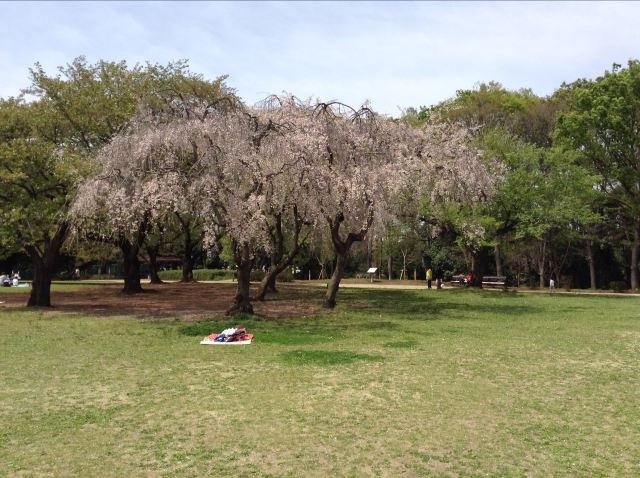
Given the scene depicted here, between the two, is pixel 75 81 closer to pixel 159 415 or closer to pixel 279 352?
pixel 279 352

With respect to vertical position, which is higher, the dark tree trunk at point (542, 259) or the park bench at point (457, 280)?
the dark tree trunk at point (542, 259)

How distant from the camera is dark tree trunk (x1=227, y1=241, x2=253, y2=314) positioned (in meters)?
17.5

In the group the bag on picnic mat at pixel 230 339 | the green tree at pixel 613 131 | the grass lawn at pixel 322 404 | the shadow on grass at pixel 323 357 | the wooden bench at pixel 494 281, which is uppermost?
the green tree at pixel 613 131

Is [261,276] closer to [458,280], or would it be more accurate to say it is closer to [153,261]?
[153,261]

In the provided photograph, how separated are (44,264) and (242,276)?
9233mm

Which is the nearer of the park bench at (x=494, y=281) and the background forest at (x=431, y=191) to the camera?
the background forest at (x=431, y=191)

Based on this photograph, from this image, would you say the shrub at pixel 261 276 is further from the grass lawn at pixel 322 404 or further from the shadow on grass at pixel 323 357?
the shadow on grass at pixel 323 357

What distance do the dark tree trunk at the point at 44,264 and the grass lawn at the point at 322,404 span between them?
23.5ft

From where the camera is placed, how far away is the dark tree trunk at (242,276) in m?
17.5

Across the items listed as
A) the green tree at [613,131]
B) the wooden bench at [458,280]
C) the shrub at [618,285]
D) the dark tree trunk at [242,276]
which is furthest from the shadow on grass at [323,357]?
the shrub at [618,285]

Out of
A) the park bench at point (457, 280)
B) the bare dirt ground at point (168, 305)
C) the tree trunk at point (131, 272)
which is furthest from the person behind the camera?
the park bench at point (457, 280)

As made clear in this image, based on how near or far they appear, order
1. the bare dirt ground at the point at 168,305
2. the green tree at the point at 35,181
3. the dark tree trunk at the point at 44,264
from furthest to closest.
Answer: the dark tree trunk at the point at 44,264
the bare dirt ground at the point at 168,305
the green tree at the point at 35,181

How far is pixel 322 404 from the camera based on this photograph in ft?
25.5

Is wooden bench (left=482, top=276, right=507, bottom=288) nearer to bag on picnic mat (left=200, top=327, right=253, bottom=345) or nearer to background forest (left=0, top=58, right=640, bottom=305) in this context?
background forest (left=0, top=58, right=640, bottom=305)
